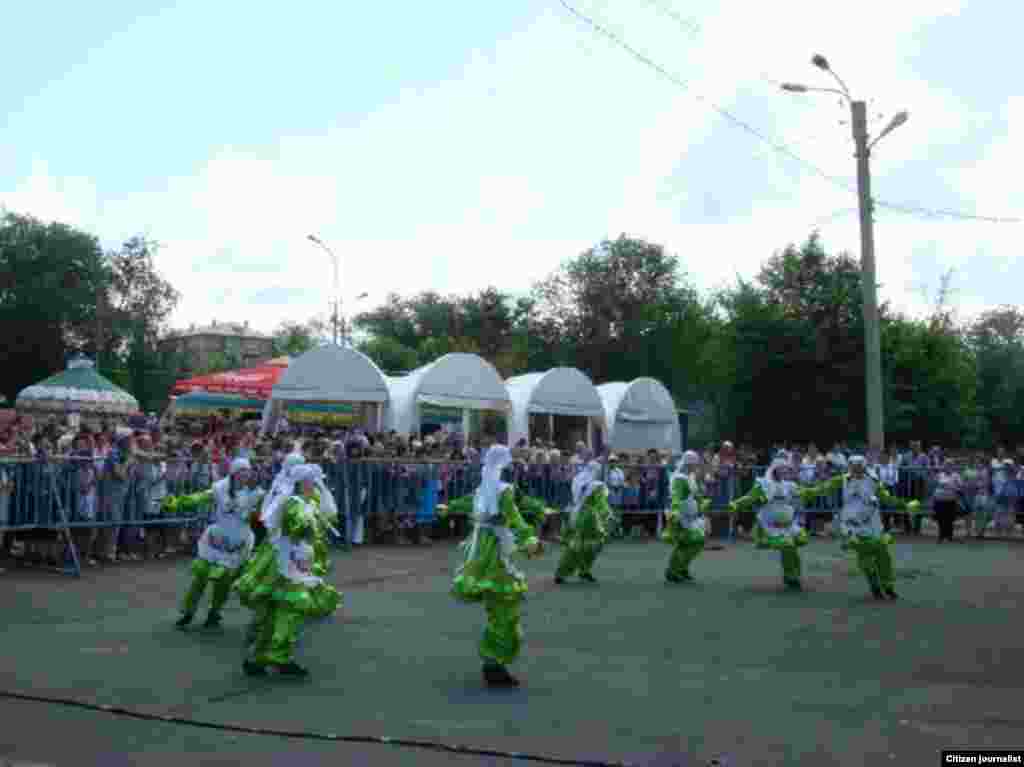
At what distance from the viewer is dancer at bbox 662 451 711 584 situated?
1648 centimetres

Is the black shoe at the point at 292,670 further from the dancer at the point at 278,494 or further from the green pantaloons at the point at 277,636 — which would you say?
the dancer at the point at 278,494

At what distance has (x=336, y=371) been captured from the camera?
85.0 feet

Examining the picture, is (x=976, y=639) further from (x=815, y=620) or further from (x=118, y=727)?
(x=118, y=727)

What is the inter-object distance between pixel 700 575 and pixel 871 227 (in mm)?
9635

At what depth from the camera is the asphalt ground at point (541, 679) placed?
705 centimetres

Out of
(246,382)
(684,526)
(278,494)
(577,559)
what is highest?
(246,382)

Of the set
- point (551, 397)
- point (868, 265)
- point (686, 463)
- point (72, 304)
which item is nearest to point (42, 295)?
point (72, 304)

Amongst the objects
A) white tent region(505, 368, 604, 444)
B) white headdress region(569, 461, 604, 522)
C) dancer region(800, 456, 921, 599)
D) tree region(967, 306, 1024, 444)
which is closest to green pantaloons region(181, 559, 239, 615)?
white headdress region(569, 461, 604, 522)

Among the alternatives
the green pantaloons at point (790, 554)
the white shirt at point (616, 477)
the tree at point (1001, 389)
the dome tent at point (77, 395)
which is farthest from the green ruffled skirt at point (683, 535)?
the tree at point (1001, 389)

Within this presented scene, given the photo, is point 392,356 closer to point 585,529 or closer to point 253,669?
point 585,529

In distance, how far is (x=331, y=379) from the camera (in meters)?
25.9

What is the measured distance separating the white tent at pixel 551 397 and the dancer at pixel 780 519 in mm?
12994

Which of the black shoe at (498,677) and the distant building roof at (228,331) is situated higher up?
the distant building roof at (228,331)

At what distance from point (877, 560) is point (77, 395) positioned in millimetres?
23705
